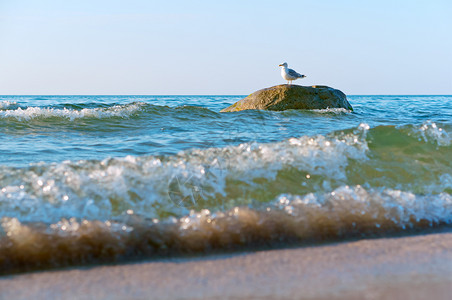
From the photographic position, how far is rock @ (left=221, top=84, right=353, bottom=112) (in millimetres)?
9703

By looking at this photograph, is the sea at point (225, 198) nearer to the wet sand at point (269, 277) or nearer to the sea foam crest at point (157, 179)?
the sea foam crest at point (157, 179)

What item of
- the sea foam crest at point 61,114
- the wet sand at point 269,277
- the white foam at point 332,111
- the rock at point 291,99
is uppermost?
the rock at point 291,99

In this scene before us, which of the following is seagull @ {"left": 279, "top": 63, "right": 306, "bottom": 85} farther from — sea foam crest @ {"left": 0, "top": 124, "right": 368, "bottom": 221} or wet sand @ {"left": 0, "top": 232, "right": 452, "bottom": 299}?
wet sand @ {"left": 0, "top": 232, "right": 452, "bottom": 299}

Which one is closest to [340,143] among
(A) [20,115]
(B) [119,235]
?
(B) [119,235]

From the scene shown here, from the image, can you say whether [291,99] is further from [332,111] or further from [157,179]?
[157,179]

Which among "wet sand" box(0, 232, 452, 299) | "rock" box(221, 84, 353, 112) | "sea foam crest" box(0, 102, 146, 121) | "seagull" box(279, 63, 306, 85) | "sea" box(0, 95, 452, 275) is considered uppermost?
"seagull" box(279, 63, 306, 85)

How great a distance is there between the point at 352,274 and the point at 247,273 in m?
0.48

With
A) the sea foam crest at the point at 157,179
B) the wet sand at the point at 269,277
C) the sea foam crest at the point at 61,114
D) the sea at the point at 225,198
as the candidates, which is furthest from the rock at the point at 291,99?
the wet sand at the point at 269,277

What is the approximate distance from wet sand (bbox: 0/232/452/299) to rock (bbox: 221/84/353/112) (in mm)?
7604

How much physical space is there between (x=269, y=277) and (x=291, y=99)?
815cm

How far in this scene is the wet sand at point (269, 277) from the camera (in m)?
1.74

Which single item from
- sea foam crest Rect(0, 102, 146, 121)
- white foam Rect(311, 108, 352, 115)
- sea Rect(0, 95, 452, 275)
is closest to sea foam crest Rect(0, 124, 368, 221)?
sea Rect(0, 95, 452, 275)

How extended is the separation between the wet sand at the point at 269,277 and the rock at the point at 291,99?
7.60 m

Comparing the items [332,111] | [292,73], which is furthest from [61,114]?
[332,111]
